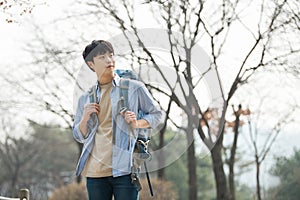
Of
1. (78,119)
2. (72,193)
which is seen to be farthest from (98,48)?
(72,193)

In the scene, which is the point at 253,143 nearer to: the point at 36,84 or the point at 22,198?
the point at 36,84

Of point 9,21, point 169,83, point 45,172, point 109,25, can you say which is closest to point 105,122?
point 169,83

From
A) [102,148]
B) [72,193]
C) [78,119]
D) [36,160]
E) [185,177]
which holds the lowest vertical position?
[102,148]

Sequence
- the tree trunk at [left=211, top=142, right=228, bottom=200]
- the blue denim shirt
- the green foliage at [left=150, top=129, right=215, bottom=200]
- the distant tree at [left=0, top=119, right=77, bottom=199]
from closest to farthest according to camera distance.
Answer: the blue denim shirt, the tree trunk at [left=211, top=142, right=228, bottom=200], the green foliage at [left=150, top=129, right=215, bottom=200], the distant tree at [left=0, top=119, right=77, bottom=199]

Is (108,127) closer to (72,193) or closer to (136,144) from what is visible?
(136,144)

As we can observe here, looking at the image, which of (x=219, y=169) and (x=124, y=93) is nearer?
(x=124, y=93)

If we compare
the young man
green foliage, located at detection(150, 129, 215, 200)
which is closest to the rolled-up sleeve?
the young man

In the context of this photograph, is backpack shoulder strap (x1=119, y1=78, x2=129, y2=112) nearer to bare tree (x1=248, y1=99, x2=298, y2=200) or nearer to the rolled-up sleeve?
the rolled-up sleeve

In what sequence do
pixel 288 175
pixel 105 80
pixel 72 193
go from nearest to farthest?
pixel 105 80
pixel 72 193
pixel 288 175

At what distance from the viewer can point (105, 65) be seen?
8.13ft

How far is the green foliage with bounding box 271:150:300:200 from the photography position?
14.8m

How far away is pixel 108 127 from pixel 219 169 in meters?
6.97

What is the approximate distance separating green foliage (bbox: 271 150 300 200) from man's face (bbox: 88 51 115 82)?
12842 mm

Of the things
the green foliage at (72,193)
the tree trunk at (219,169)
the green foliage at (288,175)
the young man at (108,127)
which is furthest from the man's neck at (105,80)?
the green foliage at (288,175)
